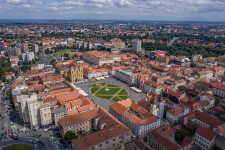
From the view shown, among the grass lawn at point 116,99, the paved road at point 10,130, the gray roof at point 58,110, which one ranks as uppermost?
the gray roof at point 58,110

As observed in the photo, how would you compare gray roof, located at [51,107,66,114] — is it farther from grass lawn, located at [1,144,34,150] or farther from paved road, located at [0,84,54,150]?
grass lawn, located at [1,144,34,150]

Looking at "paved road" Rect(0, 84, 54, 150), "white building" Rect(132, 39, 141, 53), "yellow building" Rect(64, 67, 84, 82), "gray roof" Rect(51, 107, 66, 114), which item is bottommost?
"paved road" Rect(0, 84, 54, 150)

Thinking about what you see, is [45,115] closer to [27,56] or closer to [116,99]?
[116,99]

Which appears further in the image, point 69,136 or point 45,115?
point 45,115

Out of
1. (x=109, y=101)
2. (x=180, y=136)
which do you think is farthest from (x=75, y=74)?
(x=180, y=136)

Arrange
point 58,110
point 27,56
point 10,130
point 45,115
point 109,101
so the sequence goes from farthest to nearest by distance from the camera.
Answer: point 27,56 < point 109,101 < point 58,110 < point 10,130 < point 45,115

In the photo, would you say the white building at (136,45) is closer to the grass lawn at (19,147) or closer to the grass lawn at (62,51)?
the grass lawn at (62,51)

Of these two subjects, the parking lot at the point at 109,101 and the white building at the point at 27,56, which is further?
the white building at the point at 27,56

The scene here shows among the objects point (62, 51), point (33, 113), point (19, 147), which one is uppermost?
point (62, 51)

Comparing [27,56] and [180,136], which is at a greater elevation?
[27,56]

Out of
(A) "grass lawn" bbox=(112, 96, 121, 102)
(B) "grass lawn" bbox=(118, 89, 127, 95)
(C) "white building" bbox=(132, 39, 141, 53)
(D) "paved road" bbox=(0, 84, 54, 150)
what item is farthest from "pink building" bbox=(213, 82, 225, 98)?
(C) "white building" bbox=(132, 39, 141, 53)

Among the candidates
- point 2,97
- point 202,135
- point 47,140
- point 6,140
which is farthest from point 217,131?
point 2,97

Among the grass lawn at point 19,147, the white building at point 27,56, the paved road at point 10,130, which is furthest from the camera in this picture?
the white building at point 27,56

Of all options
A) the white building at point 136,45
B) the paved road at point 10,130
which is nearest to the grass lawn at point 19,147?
the paved road at point 10,130
